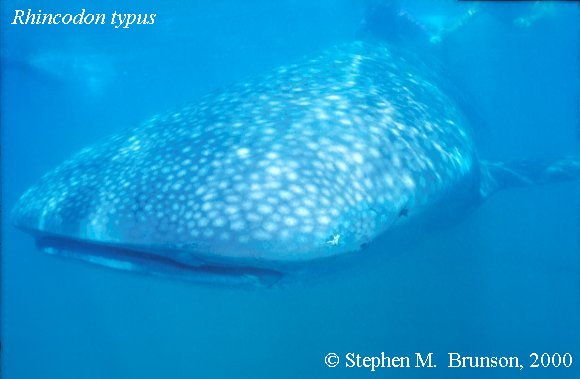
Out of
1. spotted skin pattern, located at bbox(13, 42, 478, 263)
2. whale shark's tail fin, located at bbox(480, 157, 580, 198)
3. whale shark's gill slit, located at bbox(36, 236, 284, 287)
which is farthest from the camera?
whale shark's tail fin, located at bbox(480, 157, 580, 198)

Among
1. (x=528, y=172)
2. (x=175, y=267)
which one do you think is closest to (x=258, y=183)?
→ (x=175, y=267)

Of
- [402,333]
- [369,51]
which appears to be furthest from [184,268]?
[402,333]

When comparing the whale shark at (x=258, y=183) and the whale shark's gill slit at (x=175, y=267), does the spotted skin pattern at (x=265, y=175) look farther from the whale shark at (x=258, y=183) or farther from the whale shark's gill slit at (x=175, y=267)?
the whale shark's gill slit at (x=175, y=267)

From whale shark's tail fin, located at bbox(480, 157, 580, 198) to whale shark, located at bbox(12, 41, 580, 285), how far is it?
1450 millimetres

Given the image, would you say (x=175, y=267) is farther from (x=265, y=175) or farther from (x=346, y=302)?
(x=346, y=302)

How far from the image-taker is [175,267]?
3348 mm

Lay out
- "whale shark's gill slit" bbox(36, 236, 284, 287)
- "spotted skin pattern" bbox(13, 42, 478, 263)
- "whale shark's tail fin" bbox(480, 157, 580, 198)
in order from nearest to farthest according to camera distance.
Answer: "spotted skin pattern" bbox(13, 42, 478, 263) < "whale shark's gill slit" bbox(36, 236, 284, 287) < "whale shark's tail fin" bbox(480, 157, 580, 198)

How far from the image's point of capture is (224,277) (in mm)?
3273

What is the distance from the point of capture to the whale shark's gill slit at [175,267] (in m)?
3.25

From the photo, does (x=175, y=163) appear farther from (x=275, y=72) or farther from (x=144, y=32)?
(x=144, y=32)

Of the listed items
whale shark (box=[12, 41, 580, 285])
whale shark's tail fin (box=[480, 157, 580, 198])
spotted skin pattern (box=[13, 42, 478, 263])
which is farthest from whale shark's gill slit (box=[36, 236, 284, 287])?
whale shark's tail fin (box=[480, 157, 580, 198])

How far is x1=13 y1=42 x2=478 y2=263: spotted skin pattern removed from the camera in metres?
3.11

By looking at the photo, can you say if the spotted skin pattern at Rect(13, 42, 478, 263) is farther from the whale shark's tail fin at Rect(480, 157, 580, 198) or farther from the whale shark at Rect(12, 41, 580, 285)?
the whale shark's tail fin at Rect(480, 157, 580, 198)

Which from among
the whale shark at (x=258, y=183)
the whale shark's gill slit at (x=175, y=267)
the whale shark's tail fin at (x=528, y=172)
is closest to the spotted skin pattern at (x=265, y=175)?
the whale shark at (x=258, y=183)
